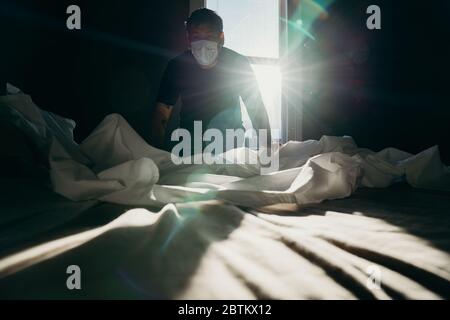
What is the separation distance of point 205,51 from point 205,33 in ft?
0.42

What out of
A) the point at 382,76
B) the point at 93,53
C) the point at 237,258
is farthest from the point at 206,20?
the point at 237,258

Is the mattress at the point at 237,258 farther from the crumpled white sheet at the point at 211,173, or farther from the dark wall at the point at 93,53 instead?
the dark wall at the point at 93,53

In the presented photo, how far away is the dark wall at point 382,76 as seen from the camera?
1919mm

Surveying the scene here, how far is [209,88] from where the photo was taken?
2.07 metres

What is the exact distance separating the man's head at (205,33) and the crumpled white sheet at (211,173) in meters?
0.90

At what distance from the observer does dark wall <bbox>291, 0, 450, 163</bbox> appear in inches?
75.5

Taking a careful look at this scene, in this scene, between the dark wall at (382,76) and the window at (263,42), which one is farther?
the window at (263,42)

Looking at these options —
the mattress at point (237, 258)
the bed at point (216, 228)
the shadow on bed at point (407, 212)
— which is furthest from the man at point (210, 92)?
the mattress at point (237, 258)

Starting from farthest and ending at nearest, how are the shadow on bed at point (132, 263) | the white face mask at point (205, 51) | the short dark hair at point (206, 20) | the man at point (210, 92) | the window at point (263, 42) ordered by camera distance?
the window at point (263, 42)
the man at point (210, 92)
the white face mask at point (205, 51)
the short dark hair at point (206, 20)
the shadow on bed at point (132, 263)

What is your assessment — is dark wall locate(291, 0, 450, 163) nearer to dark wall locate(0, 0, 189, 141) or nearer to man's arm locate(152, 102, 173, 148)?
dark wall locate(0, 0, 189, 141)

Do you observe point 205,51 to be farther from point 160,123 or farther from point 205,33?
point 160,123

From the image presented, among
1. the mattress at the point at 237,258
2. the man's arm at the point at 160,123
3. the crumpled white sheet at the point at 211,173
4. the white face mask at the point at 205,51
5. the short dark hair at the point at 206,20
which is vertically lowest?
the mattress at the point at 237,258

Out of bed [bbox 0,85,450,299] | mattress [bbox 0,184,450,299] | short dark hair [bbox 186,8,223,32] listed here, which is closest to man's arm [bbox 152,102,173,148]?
short dark hair [bbox 186,8,223,32]

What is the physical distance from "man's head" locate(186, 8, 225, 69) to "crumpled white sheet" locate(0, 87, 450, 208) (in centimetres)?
90
